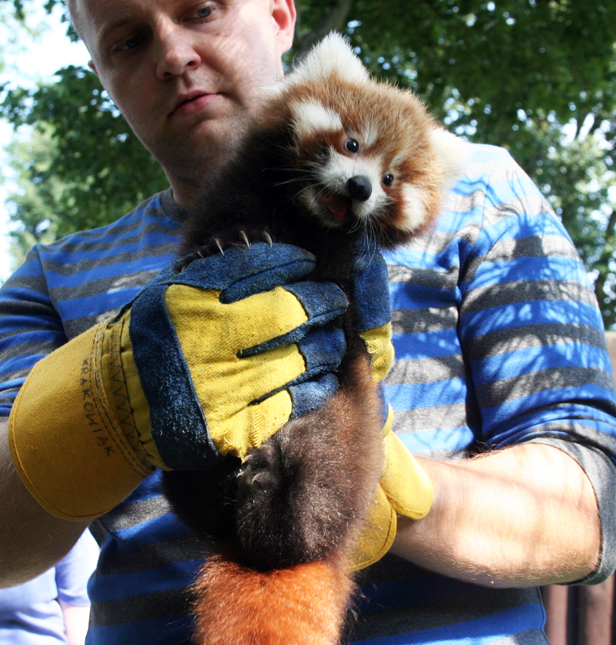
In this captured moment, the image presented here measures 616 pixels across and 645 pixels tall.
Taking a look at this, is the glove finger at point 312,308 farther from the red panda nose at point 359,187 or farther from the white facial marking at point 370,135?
the white facial marking at point 370,135

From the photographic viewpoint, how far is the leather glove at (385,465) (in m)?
1.68

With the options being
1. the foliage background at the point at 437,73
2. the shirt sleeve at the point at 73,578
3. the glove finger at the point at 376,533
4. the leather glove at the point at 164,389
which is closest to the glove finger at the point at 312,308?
the leather glove at the point at 164,389

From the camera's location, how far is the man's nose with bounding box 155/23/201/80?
7.24ft

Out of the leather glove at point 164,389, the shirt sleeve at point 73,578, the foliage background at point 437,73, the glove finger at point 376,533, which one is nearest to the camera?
the leather glove at point 164,389

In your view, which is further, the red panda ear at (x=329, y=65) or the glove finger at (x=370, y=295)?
the red panda ear at (x=329, y=65)

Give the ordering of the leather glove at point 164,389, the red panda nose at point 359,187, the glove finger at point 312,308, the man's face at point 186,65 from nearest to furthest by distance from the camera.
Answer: the leather glove at point 164,389, the glove finger at point 312,308, the red panda nose at point 359,187, the man's face at point 186,65

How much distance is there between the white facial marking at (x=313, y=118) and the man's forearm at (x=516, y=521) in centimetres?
126

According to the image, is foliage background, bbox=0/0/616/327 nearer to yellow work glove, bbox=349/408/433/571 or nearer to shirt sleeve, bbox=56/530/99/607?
shirt sleeve, bbox=56/530/99/607

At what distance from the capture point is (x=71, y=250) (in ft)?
8.46

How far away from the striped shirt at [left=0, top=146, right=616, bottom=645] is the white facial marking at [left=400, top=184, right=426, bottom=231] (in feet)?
0.23

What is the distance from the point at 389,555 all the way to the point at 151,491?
34.2 inches

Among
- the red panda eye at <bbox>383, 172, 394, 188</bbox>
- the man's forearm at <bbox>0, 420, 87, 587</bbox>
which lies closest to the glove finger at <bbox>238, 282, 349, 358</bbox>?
the red panda eye at <bbox>383, 172, 394, 188</bbox>

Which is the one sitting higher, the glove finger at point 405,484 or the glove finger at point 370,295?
the glove finger at point 370,295

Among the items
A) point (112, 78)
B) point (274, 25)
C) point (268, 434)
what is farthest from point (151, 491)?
point (274, 25)
